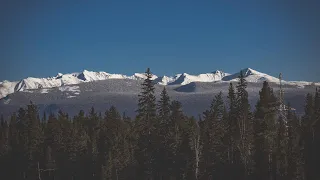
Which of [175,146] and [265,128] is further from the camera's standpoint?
[175,146]

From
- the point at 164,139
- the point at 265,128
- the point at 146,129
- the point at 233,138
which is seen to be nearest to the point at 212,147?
the point at 233,138

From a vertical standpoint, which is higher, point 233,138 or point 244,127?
point 244,127

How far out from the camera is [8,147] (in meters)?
103

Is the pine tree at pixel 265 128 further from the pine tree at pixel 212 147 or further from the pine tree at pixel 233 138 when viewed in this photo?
the pine tree at pixel 233 138

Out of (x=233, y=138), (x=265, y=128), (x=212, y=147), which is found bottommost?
(x=212, y=147)

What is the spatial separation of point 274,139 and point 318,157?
102 ft

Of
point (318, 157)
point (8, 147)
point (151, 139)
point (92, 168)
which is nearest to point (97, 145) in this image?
point (92, 168)

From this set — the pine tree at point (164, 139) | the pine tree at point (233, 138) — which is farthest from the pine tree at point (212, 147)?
the pine tree at point (164, 139)

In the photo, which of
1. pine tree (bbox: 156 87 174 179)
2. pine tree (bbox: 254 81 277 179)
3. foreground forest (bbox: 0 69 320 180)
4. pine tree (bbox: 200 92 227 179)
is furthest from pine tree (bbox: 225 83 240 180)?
pine tree (bbox: 254 81 277 179)

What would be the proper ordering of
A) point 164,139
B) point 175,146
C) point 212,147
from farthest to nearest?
point 175,146 → point 164,139 → point 212,147

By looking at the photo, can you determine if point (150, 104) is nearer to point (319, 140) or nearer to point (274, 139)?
point (274, 139)

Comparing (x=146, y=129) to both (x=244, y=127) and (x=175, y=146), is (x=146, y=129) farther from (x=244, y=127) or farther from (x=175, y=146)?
(x=244, y=127)

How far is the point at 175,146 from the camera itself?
75.0 metres

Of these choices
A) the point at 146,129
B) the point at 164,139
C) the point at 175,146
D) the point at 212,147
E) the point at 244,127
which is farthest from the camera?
the point at 175,146
